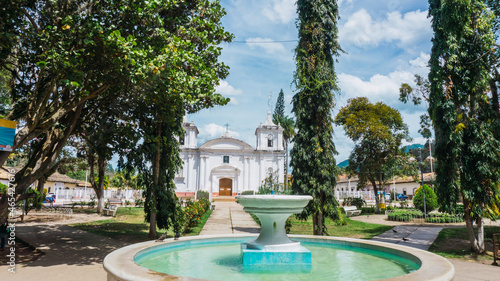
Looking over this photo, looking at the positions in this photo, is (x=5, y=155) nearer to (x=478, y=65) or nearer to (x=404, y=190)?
(x=478, y=65)

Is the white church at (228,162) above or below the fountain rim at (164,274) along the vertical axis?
above

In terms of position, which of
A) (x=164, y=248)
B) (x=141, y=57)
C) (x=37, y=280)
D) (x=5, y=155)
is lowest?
(x=37, y=280)

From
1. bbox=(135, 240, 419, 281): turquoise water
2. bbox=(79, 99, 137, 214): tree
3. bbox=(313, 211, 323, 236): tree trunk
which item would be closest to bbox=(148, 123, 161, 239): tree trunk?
bbox=(79, 99, 137, 214): tree

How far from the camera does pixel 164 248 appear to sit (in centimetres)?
644

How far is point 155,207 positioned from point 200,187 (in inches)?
1345

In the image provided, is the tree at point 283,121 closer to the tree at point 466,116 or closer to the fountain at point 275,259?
the tree at point 466,116

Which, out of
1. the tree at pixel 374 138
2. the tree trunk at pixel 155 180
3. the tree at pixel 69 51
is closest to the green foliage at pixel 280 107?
the tree at pixel 374 138

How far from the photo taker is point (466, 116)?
10031 mm

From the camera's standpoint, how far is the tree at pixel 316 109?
35.7 ft

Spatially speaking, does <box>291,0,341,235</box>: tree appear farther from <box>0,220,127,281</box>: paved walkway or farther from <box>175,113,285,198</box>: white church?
<box>175,113,285,198</box>: white church

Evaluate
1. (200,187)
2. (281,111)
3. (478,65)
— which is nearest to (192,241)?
(478,65)

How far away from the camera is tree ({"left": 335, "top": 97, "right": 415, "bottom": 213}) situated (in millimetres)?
26953

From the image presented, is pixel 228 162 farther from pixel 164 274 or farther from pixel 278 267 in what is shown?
pixel 164 274

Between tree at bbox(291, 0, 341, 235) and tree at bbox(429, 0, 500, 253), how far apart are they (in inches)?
131
